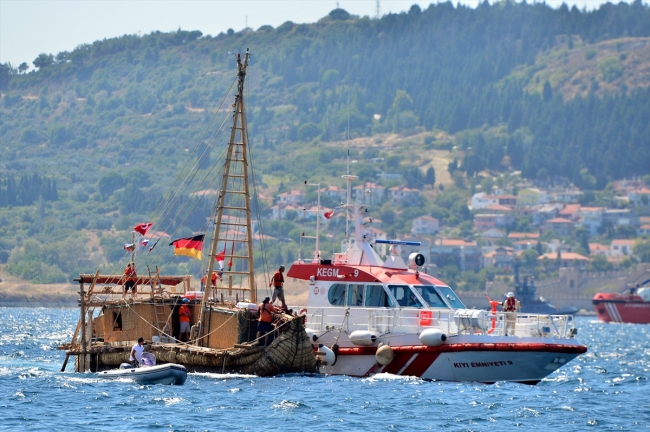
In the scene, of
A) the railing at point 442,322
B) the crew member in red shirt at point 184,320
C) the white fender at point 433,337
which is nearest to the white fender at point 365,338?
the railing at point 442,322

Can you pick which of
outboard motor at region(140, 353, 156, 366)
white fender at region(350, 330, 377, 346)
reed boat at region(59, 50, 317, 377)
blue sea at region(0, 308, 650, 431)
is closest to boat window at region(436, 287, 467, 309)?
white fender at region(350, 330, 377, 346)

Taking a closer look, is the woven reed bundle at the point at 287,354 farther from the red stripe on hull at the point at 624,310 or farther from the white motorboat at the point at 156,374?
the red stripe on hull at the point at 624,310

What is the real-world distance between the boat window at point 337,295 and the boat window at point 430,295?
236 cm

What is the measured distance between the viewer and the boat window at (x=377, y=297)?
39.4 meters

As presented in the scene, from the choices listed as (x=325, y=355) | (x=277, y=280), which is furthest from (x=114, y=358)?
(x=325, y=355)

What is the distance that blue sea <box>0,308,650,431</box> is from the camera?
97.1ft

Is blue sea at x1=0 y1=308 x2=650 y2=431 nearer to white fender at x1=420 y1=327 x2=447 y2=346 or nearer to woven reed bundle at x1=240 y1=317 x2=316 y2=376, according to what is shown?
woven reed bundle at x1=240 y1=317 x2=316 y2=376

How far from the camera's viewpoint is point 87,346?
40594 mm

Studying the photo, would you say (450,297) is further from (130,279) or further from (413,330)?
(130,279)

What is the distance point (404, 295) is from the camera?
129 feet

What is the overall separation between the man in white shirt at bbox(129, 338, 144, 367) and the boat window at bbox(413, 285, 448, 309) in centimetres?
847

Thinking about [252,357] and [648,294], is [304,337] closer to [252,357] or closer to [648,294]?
[252,357]

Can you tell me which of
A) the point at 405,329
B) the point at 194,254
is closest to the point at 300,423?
the point at 405,329

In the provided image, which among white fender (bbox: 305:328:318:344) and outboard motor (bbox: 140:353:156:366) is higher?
white fender (bbox: 305:328:318:344)
